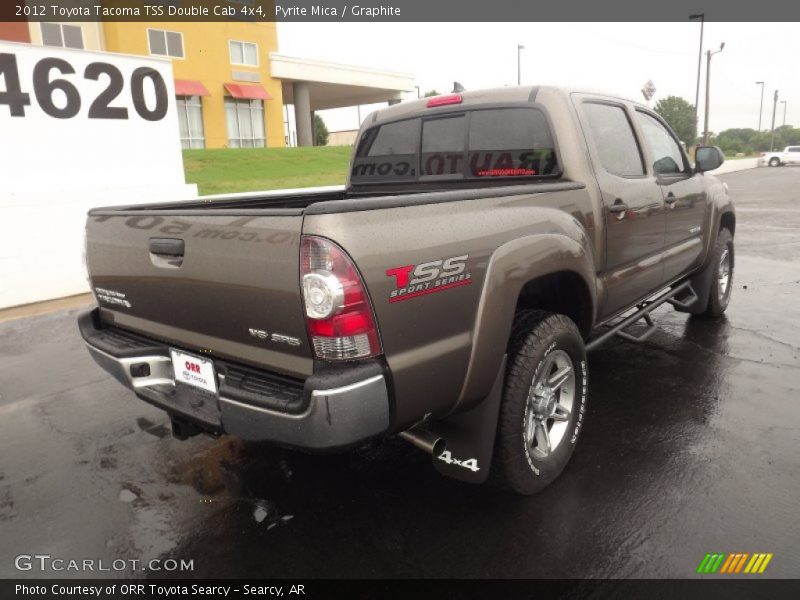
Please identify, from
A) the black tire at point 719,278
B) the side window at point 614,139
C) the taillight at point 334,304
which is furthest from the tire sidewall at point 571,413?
the black tire at point 719,278

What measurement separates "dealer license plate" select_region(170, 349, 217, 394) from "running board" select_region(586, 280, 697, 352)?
207 cm

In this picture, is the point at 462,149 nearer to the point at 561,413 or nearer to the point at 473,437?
the point at 561,413

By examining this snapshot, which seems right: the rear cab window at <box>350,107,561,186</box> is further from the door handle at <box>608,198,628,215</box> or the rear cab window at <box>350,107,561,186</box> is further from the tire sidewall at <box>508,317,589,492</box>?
the tire sidewall at <box>508,317,589,492</box>

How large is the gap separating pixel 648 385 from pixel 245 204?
302 centimetres

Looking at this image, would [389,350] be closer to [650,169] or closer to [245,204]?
[245,204]

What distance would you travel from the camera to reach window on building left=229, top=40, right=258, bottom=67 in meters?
29.7

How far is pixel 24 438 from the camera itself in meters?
3.82

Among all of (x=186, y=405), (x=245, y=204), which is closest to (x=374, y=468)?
(x=186, y=405)

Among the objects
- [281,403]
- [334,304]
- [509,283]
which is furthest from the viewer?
[509,283]

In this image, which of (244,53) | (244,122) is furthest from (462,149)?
(244,53)

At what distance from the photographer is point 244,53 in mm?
30031

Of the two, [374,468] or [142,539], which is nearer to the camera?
[142,539]

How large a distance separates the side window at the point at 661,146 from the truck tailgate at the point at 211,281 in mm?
3064

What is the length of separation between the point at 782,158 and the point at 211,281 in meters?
55.3
